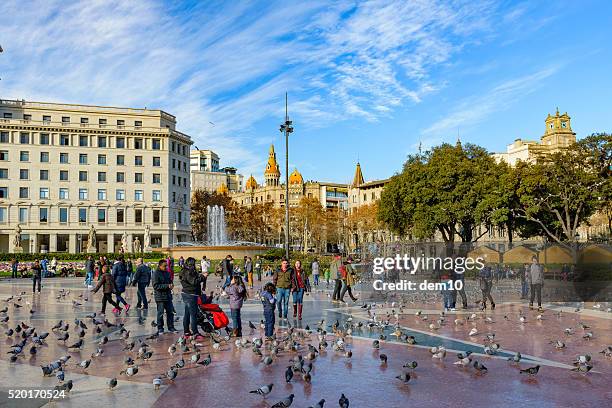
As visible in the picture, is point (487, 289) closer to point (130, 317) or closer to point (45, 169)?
point (130, 317)

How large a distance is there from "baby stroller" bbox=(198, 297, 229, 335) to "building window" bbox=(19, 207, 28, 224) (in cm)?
7337

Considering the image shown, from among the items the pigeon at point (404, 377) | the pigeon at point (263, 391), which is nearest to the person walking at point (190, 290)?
the pigeon at point (263, 391)

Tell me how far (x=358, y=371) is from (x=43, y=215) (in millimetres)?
77553

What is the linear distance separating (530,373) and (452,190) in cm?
3863

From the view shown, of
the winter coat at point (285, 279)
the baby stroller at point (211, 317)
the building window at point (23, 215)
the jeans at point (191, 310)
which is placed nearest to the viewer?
the jeans at point (191, 310)

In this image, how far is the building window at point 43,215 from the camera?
77750 mm

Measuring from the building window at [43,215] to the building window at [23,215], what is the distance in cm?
167

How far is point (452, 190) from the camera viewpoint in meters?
46.9

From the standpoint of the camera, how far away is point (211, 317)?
1302 cm

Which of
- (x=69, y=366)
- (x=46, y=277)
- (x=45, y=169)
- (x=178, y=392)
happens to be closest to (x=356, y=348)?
(x=178, y=392)

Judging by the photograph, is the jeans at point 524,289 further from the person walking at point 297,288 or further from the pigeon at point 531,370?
the pigeon at point 531,370

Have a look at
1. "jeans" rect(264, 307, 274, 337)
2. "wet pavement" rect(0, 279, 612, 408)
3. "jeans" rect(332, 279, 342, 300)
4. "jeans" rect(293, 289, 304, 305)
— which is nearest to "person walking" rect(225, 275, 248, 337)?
"wet pavement" rect(0, 279, 612, 408)

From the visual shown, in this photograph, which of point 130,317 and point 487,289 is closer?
point 130,317

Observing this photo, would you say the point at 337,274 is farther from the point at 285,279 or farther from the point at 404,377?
the point at 404,377
